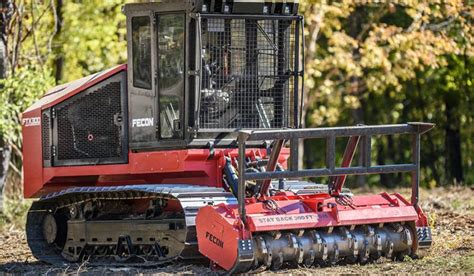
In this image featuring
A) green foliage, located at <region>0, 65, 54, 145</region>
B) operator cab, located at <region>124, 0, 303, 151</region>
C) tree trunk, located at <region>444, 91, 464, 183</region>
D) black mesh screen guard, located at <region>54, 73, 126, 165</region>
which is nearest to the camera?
operator cab, located at <region>124, 0, 303, 151</region>

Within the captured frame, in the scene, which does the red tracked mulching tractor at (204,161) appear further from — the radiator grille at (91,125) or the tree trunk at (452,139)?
the tree trunk at (452,139)

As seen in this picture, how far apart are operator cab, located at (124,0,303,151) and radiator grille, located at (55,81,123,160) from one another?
400 mm

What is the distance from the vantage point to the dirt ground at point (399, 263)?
11617 mm

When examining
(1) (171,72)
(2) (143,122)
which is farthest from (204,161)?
(1) (171,72)

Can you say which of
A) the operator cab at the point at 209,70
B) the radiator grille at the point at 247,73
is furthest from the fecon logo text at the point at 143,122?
the radiator grille at the point at 247,73

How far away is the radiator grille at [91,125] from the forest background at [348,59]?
490 centimetres

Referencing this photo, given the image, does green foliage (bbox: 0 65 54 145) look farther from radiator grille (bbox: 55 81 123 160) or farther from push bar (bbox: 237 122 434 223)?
push bar (bbox: 237 122 434 223)

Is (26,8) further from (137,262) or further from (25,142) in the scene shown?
(137,262)

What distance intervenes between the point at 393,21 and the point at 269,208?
19.9 metres

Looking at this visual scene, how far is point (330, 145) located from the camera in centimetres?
1172

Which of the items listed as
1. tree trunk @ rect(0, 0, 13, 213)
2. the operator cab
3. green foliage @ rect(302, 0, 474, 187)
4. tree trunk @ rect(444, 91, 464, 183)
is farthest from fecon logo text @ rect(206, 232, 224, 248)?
tree trunk @ rect(444, 91, 464, 183)

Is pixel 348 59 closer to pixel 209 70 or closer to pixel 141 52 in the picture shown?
pixel 141 52

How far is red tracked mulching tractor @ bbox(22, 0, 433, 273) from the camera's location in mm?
11695

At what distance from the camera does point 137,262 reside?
13102 mm
